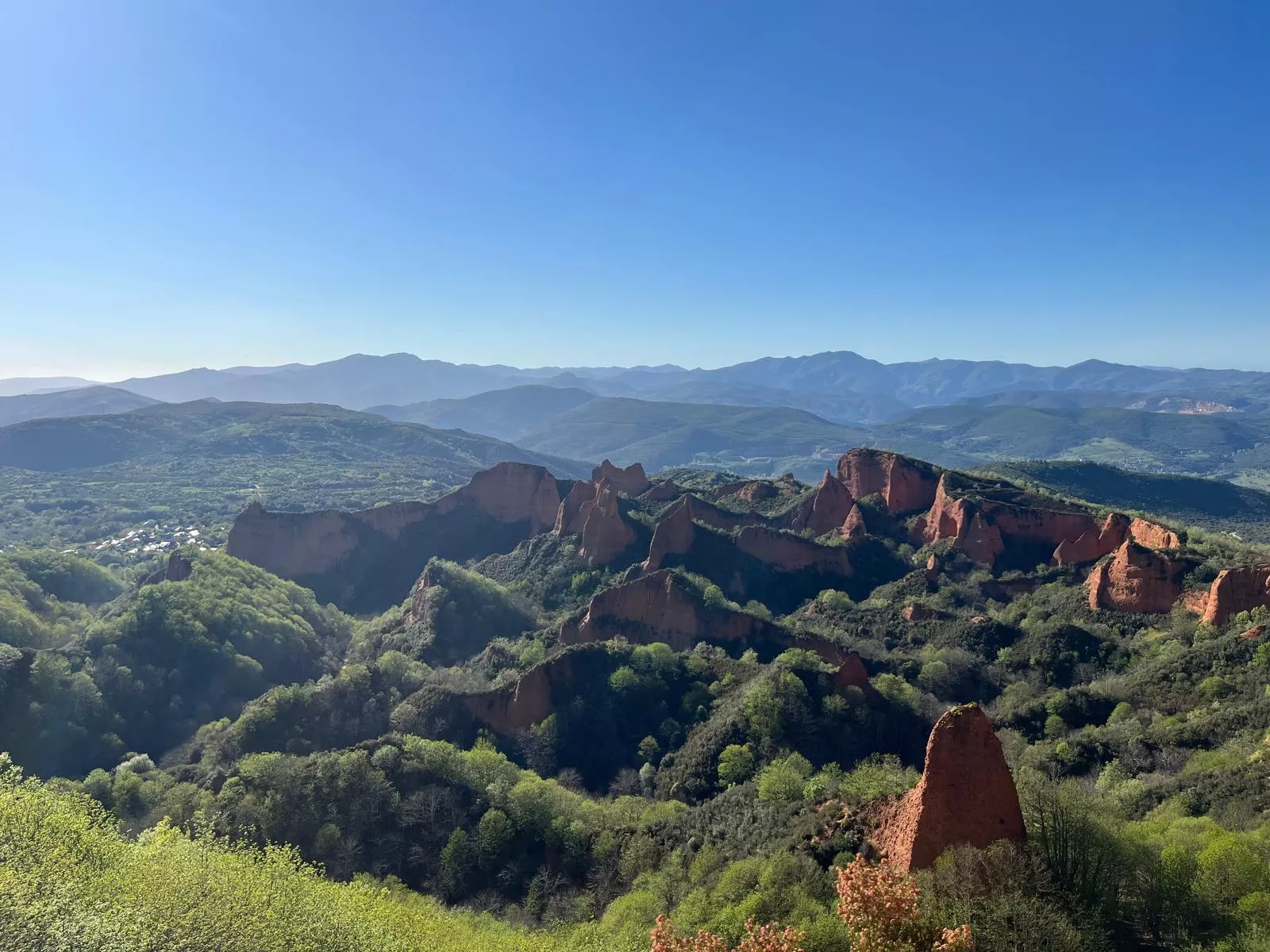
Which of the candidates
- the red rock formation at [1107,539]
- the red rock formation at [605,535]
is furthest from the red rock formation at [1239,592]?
the red rock formation at [605,535]

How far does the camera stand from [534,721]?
52438 mm

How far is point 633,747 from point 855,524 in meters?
47.7

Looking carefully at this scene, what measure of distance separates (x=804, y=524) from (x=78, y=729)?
75.9m

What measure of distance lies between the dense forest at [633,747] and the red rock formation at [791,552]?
15.5 inches

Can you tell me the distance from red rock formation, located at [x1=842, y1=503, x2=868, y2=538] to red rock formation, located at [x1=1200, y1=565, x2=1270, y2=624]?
3753cm

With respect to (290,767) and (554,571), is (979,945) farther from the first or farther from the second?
(554,571)

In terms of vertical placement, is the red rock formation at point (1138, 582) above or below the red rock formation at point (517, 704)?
above

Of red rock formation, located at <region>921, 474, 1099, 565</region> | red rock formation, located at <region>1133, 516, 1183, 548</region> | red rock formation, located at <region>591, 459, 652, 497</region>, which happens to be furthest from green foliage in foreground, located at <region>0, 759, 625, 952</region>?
red rock formation, located at <region>591, 459, 652, 497</region>

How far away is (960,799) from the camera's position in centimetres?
2475

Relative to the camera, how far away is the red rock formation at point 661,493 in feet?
345

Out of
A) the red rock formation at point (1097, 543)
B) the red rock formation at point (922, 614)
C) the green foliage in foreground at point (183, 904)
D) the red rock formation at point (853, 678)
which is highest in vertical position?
the red rock formation at point (1097, 543)

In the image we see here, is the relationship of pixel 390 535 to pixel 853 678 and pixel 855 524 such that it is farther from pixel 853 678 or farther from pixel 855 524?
pixel 853 678

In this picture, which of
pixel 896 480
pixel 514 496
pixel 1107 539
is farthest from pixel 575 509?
pixel 1107 539

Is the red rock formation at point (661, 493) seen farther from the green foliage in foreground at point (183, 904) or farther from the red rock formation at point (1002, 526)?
the green foliage in foreground at point (183, 904)
